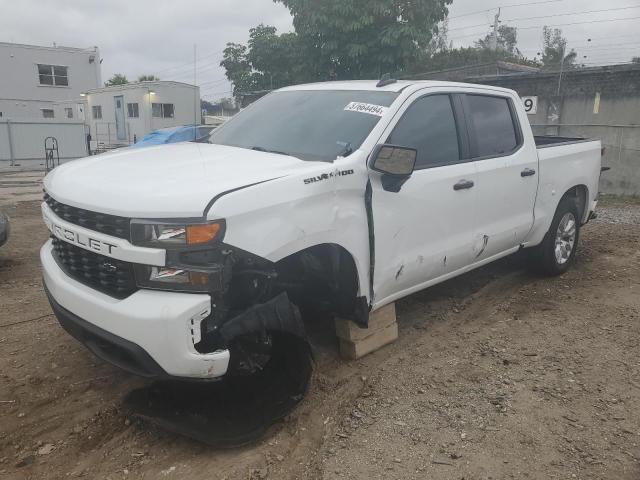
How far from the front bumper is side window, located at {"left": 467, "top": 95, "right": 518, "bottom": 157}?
2.71 metres

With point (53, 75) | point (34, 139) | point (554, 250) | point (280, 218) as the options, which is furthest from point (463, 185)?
point (53, 75)

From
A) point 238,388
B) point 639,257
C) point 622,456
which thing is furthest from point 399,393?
point 639,257

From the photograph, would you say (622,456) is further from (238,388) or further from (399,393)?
(238,388)

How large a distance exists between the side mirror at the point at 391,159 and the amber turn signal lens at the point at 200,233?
116 cm

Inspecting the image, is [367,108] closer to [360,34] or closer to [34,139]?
[360,34]

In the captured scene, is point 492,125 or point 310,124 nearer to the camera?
point 310,124

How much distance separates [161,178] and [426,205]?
1.79 metres

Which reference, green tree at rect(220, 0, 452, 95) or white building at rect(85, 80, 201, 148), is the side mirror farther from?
white building at rect(85, 80, 201, 148)

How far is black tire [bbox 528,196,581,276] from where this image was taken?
5.43m

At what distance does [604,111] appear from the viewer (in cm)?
1155

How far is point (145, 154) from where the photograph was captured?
348cm

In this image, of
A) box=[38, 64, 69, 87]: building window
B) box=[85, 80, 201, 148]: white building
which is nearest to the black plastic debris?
box=[85, 80, 201, 148]: white building

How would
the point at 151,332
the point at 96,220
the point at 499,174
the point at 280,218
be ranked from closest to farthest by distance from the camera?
the point at 151,332 → the point at 96,220 → the point at 280,218 → the point at 499,174

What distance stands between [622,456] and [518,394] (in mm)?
684
